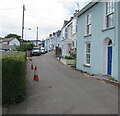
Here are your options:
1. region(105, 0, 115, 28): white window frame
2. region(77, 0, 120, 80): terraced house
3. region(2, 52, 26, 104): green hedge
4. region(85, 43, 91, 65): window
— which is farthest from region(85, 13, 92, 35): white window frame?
region(2, 52, 26, 104): green hedge

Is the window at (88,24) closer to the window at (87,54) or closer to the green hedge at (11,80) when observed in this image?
the window at (87,54)

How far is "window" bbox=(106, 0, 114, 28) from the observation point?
10.8 meters

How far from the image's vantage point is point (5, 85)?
5.75 m

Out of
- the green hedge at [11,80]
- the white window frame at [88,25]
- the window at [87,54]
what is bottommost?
the green hedge at [11,80]

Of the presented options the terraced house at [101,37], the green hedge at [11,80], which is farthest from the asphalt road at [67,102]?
the terraced house at [101,37]

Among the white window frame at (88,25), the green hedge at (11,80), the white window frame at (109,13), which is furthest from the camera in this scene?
the white window frame at (88,25)

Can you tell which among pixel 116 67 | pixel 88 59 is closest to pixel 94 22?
pixel 88 59

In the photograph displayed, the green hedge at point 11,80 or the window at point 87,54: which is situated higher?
the window at point 87,54

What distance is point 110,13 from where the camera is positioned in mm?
10867

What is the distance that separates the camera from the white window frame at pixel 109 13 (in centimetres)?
1077

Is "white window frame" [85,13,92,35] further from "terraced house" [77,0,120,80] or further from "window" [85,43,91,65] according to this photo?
"window" [85,43,91,65]

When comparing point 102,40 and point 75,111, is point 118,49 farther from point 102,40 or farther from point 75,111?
point 75,111

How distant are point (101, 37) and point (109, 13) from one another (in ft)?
5.65

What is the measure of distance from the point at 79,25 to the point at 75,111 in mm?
12311
